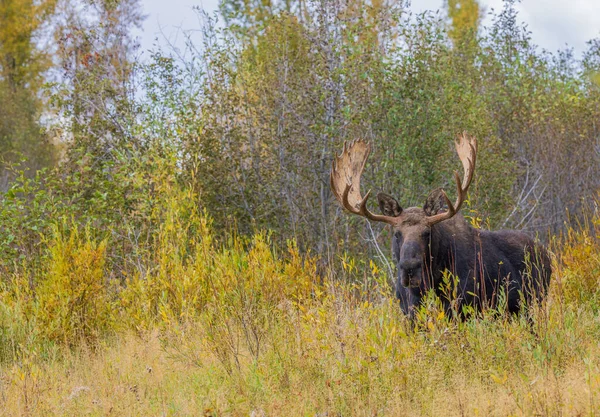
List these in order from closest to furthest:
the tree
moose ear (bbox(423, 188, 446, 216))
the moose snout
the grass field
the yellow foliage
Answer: the grass field, the moose snout, moose ear (bbox(423, 188, 446, 216)), the tree, the yellow foliage

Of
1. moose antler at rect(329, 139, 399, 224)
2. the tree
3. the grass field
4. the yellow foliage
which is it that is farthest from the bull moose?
the yellow foliage

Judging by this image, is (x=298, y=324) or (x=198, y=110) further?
(x=198, y=110)

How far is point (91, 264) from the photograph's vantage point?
902 centimetres

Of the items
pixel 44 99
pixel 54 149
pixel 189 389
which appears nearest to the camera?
pixel 189 389

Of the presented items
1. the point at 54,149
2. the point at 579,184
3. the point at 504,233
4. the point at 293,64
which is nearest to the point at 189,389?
the point at 504,233

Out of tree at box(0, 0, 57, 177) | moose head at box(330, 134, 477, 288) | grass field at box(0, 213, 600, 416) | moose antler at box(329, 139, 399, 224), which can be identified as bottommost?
grass field at box(0, 213, 600, 416)

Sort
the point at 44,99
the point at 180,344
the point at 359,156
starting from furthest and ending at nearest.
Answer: the point at 44,99 → the point at 359,156 → the point at 180,344

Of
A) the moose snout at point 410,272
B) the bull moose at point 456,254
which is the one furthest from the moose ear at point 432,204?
the moose snout at point 410,272

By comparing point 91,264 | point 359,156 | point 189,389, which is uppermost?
point 359,156

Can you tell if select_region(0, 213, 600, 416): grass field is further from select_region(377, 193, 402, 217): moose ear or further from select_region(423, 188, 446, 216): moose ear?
select_region(423, 188, 446, 216): moose ear

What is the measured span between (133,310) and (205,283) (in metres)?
0.83

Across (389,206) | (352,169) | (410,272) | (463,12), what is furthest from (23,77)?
(410,272)

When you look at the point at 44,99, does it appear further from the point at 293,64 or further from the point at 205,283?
the point at 205,283

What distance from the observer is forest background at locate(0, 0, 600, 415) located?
605 cm
